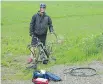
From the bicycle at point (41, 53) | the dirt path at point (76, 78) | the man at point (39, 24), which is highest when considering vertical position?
the man at point (39, 24)

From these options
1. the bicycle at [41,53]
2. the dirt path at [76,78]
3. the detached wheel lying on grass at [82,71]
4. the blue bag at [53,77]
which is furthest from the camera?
the bicycle at [41,53]

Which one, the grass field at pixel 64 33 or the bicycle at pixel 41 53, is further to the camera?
the grass field at pixel 64 33

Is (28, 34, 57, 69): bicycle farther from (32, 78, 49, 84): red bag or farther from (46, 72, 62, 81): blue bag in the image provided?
(32, 78, 49, 84): red bag

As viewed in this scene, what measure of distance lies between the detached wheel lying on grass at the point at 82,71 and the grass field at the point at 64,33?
51.2 inches

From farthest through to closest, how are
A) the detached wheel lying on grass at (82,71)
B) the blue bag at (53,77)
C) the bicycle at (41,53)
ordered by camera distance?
the bicycle at (41,53)
the detached wheel lying on grass at (82,71)
the blue bag at (53,77)

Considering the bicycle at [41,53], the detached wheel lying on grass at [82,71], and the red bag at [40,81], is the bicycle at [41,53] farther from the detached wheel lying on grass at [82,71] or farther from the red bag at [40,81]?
the red bag at [40,81]

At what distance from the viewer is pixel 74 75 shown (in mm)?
11859

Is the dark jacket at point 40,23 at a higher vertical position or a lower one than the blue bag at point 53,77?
higher

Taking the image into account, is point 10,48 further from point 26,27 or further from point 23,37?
point 26,27

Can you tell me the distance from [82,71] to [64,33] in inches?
406

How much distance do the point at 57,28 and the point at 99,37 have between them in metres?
9.48

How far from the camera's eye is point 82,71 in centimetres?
1231

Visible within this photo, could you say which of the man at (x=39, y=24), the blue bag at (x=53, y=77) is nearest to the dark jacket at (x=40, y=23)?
the man at (x=39, y=24)

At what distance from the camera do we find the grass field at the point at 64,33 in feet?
47.8
